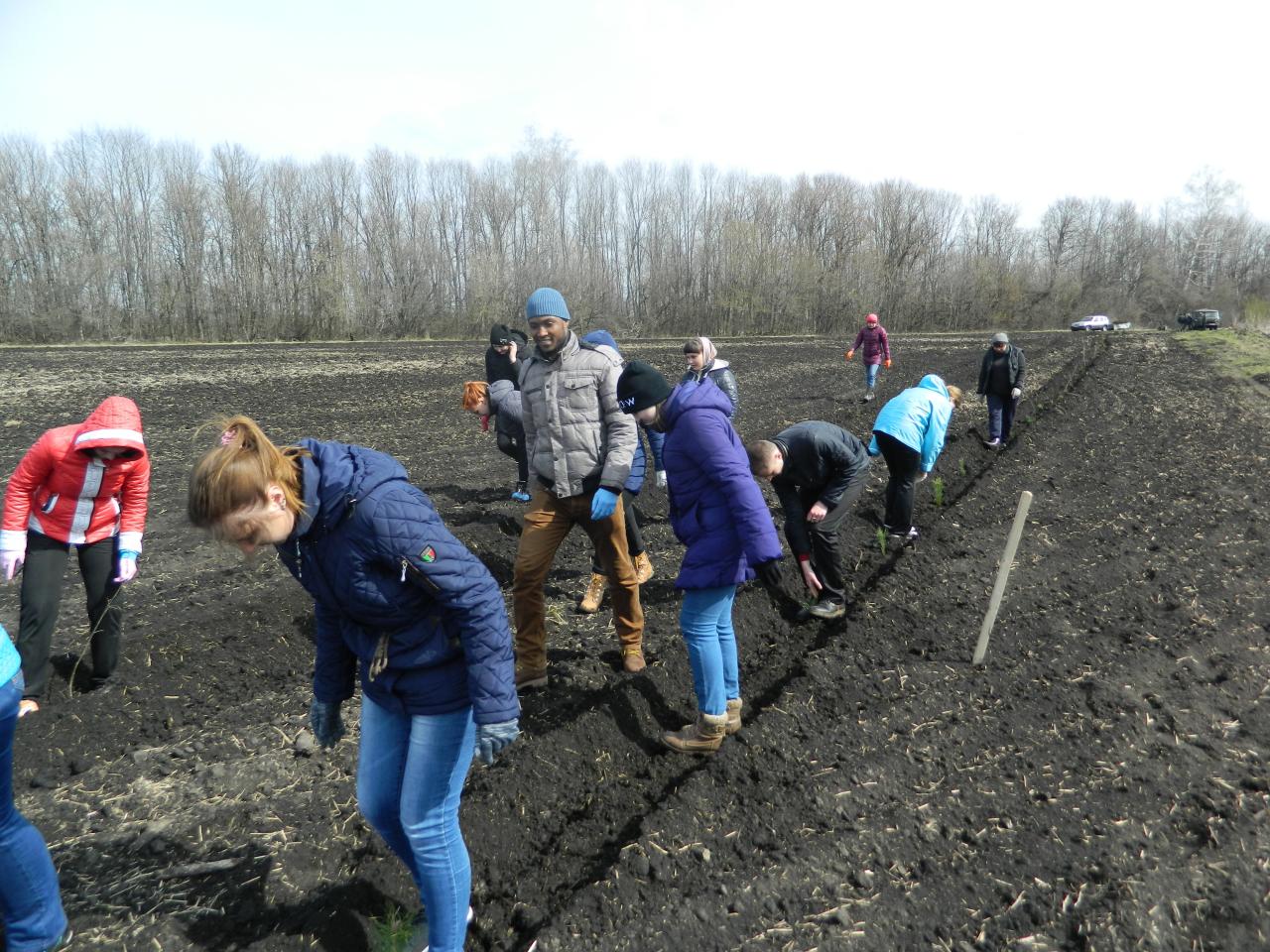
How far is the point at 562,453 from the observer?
14.0ft

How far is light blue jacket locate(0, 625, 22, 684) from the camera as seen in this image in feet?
8.13

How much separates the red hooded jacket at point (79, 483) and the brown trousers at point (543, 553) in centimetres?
212

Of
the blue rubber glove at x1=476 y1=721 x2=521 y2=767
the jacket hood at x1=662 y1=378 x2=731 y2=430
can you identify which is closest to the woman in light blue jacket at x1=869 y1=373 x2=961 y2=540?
the jacket hood at x1=662 y1=378 x2=731 y2=430

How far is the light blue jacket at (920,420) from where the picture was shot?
6.37 meters

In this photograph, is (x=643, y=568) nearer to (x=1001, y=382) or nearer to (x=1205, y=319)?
(x=1001, y=382)

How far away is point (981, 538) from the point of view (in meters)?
7.16

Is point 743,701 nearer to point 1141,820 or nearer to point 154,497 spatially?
point 1141,820

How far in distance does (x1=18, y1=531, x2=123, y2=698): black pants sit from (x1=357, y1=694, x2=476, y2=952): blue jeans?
292 cm

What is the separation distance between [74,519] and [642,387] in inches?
126

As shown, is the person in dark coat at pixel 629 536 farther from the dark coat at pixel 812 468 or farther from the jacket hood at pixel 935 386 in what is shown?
the jacket hood at pixel 935 386

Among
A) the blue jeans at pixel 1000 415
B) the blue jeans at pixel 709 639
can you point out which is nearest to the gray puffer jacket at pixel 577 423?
the blue jeans at pixel 709 639

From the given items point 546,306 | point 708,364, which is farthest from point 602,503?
point 708,364

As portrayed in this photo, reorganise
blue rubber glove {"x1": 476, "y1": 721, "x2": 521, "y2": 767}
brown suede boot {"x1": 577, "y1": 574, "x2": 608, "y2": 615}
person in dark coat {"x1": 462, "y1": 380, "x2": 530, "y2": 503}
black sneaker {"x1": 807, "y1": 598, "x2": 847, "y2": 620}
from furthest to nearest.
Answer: person in dark coat {"x1": 462, "y1": 380, "x2": 530, "y2": 503} < brown suede boot {"x1": 577, "y1": 574, "x2": 608, "y2": 615} < black sneaker {"x1": 807, "y1": 598, "x2": 847, "y2": 620} < blue rubber glove {"x1": 476, "y1": 721, "x2": 521, "y2": 767}

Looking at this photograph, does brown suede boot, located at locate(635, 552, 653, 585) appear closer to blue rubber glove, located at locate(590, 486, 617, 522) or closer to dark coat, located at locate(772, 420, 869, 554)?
dark coat, located at locate(772, 420, 869, 554)
